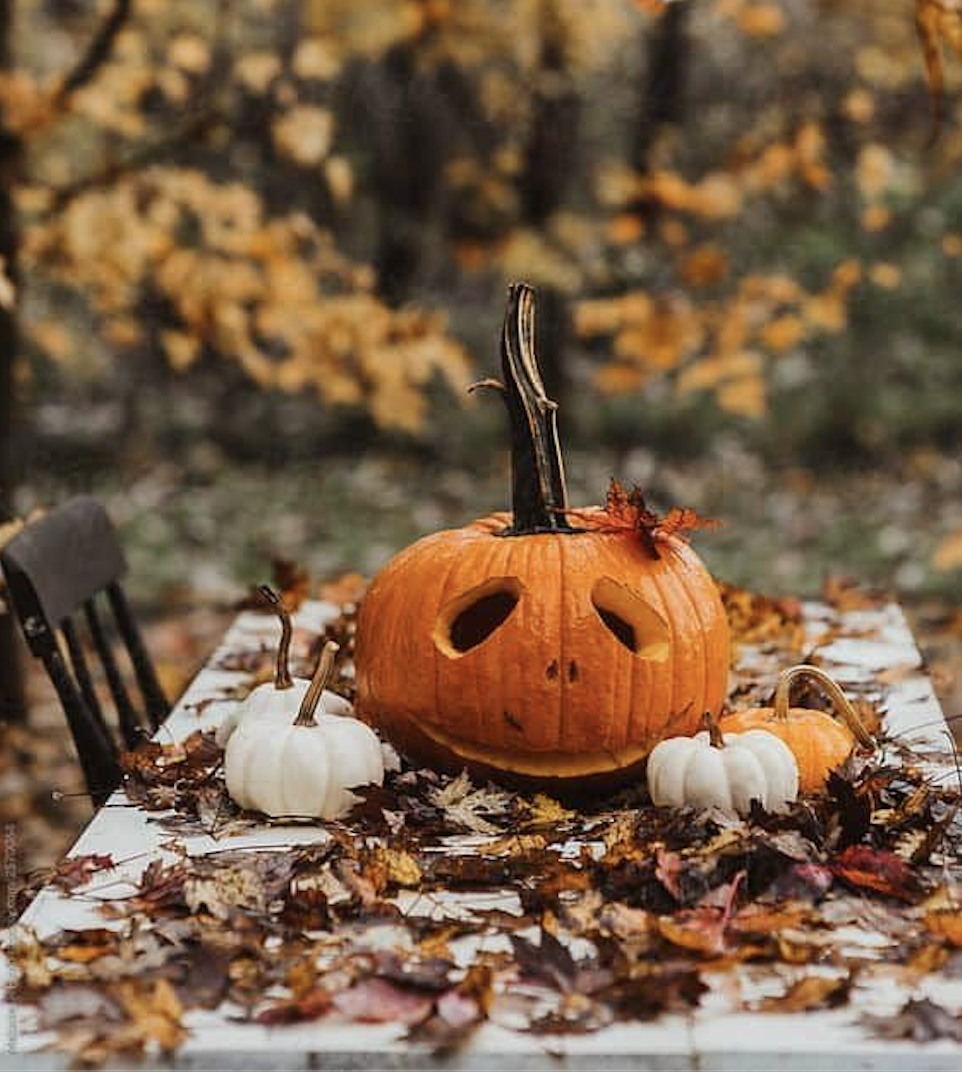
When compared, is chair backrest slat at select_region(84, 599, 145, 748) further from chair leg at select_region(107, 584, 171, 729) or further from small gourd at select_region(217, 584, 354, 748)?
small gourd at select_region(217, 584, 354, 748)

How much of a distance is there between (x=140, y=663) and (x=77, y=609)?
39 cm

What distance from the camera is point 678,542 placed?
7.50ft

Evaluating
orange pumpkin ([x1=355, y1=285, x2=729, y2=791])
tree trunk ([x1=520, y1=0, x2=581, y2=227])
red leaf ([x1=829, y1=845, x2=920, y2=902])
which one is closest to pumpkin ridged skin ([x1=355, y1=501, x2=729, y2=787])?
orange pumpkin ([x1=355, y1=285, x2=729, y2=791])

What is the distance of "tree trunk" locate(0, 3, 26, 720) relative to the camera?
4.15 metres

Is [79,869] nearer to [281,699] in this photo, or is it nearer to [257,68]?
[281,699]

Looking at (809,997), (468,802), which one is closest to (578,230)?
(468,802)

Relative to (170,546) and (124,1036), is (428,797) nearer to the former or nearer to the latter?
(124,1036)

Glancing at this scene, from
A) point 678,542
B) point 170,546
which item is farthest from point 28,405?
point 678,542

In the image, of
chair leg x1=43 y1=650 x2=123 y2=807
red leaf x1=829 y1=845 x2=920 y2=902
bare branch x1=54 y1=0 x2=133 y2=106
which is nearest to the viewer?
red leaf x1=829 y1=845 x2=920 y2=902

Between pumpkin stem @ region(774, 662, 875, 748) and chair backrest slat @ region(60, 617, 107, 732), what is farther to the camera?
chair backrest slat @ region(60, 617, 107, 732)

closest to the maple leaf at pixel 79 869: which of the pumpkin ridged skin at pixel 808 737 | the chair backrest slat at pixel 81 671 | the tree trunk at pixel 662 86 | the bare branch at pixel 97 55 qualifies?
the pumpkin ridged skin at pixel 808 737

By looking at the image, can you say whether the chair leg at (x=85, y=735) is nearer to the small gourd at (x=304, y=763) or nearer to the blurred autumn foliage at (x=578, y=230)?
the small gourd at (x=304, y=763)

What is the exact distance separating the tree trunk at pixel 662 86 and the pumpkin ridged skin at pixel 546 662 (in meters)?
7.83

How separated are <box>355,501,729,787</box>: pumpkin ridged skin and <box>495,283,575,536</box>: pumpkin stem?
5cm
